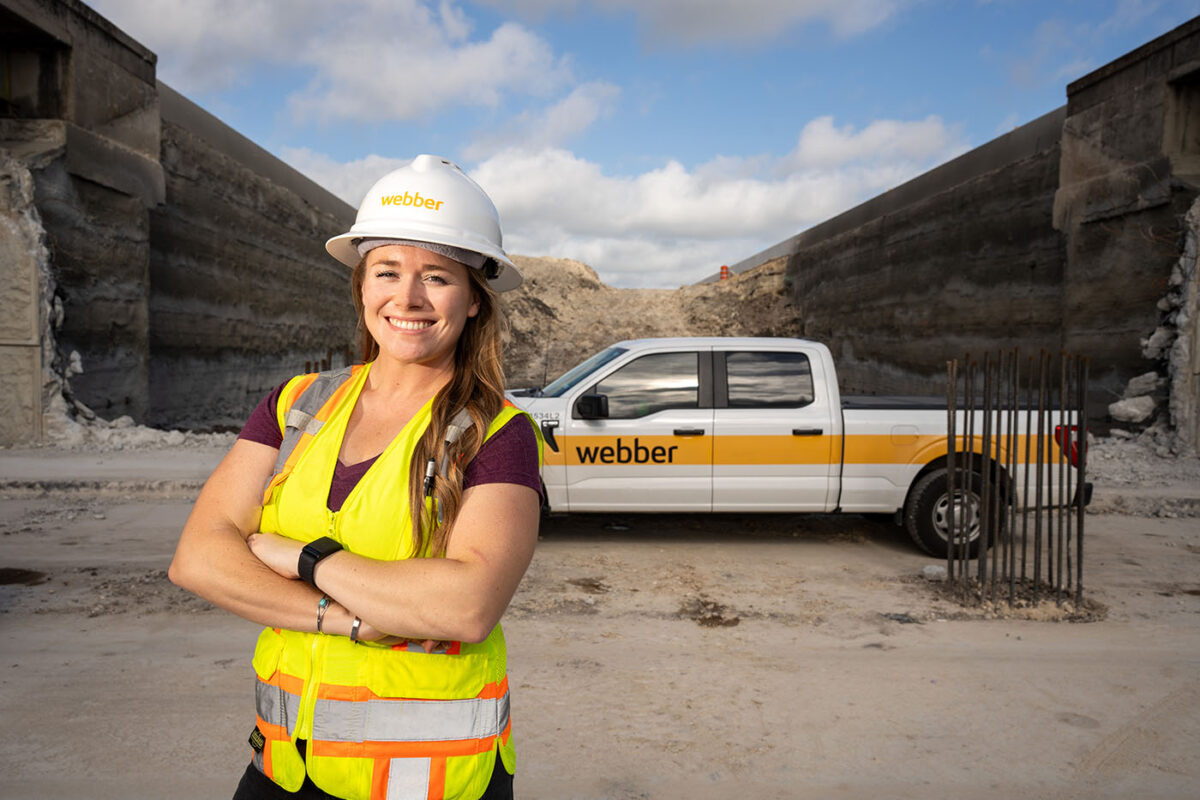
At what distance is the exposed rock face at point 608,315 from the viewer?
1198 inches

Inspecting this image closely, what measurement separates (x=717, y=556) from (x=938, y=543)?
1.76 metres

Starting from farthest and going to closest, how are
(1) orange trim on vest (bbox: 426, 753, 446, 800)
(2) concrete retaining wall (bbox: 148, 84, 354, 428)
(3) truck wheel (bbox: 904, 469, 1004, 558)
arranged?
(2) concrete retaining wall (bbox: 148, 84, 354, 428)
(3) truck wheel (bbox: 904, 469, 1004, 558)
(1) orange trim on vest (bbox: 426, 753, 446, 800)

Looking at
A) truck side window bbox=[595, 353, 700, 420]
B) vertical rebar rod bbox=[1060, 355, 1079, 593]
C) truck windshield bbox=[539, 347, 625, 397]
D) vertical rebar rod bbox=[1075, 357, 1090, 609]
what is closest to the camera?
vertical rebar rod bbox=[1060, 355, 1079, 593]

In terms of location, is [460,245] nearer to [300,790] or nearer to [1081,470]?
[300,790]

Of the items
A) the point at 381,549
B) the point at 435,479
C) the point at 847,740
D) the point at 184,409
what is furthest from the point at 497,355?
the point at 184,409

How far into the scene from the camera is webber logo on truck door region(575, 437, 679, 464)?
22.9 feet

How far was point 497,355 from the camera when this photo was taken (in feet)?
5.82

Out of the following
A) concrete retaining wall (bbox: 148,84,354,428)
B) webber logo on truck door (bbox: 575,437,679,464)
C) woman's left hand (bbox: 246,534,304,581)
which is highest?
concrete retaining wall (bbox: 148,84,354,428)

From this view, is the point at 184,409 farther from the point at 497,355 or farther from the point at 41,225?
the point at 497,355

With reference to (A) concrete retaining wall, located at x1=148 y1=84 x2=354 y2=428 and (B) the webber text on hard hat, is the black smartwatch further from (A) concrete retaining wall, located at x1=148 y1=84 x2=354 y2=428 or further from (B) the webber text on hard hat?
(A) concrete retaining wall, located at x1=148 y1=84 x2=354 y2=428

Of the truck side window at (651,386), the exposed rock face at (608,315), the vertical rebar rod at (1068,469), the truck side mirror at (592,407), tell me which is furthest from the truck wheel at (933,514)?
the exposed rock face at (608,315)

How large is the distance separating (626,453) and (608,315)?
1154 inches

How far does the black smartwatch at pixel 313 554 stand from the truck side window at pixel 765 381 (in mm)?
5818

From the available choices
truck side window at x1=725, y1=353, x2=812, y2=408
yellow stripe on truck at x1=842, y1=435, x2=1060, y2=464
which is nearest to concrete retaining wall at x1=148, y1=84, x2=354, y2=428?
truck side window at x1=725, y1=353, x2=812, y2=408
